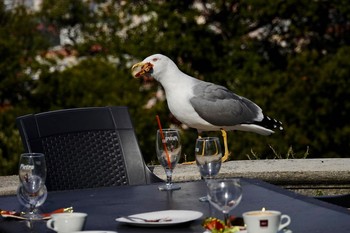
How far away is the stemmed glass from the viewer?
4023 millimetres

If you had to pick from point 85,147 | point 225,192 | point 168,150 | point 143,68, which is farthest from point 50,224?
point 143,68

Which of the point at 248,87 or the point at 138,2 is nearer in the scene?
the point at 248,87

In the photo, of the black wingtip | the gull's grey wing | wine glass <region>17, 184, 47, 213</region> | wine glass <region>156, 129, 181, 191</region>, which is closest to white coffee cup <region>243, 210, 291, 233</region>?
wine glass <region>17, 184, 47, 213</region>

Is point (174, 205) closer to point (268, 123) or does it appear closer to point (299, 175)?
point (299, 175)

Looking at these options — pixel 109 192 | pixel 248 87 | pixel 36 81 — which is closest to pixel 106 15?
pixel 36 81

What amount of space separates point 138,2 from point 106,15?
1141 millimetres

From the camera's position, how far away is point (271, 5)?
19.4 metres

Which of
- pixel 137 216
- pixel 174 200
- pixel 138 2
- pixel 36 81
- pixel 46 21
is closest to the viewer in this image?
pixel 137 216

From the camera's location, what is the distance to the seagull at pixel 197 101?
263 inches

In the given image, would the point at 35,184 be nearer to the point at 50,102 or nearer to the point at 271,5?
the point at 50,102

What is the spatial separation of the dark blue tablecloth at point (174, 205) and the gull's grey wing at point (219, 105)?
2208 millimetres

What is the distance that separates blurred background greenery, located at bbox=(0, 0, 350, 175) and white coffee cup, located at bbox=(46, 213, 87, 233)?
1057 centimetres

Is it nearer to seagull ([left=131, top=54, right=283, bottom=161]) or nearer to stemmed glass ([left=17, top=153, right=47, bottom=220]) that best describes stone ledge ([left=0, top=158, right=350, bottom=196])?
seagull ([left=131, top=54, right=283, bottom=161])

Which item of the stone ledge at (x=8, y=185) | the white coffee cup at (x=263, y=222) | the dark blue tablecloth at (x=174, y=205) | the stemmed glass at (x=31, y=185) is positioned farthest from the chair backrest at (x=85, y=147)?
the white coffee cup at (x=263, y=222)
